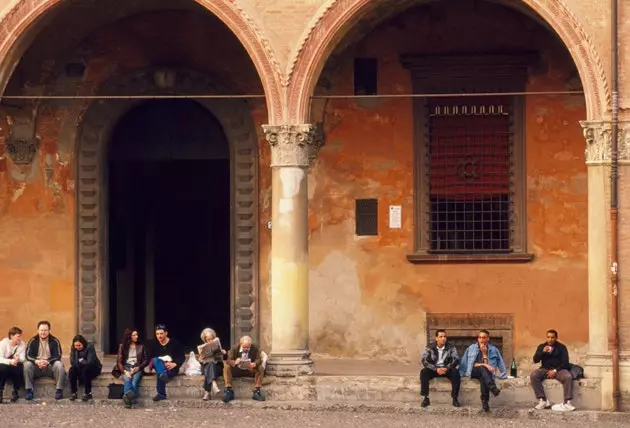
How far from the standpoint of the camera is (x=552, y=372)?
2138 centimetres

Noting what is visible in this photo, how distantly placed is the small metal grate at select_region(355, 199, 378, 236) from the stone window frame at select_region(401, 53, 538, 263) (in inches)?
26.5

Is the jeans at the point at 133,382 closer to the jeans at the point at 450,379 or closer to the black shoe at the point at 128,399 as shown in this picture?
the black shoe at the point at 128,399

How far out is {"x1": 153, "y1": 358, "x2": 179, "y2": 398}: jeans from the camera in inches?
855

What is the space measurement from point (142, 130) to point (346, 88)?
3.01 meters

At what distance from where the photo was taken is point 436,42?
24.5 m

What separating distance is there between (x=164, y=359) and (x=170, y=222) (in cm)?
422

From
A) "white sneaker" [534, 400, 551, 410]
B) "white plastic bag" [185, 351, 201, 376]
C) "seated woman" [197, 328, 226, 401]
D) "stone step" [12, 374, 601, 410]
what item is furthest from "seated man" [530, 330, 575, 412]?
"white plastic bag" [185, 351, 201, 376]

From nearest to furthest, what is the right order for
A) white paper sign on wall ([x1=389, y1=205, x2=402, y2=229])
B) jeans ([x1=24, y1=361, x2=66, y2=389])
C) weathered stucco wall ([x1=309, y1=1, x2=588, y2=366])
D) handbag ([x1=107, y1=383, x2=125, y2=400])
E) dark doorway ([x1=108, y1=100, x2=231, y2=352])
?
jeans ([x1=24, y1=361, x2=66, y2=389]) < handbag ([x1=107, y1=383, x2=125, y2=400]) < weathered stucco wall ([x1=309, y1=1, x2=588, y2=366]) < white paper sign on wall ([x1=389, y1=205, x2=402, y2=229]) < dark doorway ([x1=108, y1=100, x2=231, y2=352])

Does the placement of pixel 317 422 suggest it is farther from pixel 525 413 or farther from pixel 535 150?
pixel 535 150

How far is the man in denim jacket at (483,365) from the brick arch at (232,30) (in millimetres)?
3711

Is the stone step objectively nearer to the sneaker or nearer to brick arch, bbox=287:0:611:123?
the sneaker

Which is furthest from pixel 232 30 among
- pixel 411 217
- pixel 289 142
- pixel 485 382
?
pixel 485 382

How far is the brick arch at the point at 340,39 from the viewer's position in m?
21.4

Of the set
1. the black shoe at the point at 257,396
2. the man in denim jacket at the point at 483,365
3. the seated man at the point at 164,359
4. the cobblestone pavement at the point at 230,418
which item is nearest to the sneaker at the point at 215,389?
the cobblestone pavement at the point at 230,418
